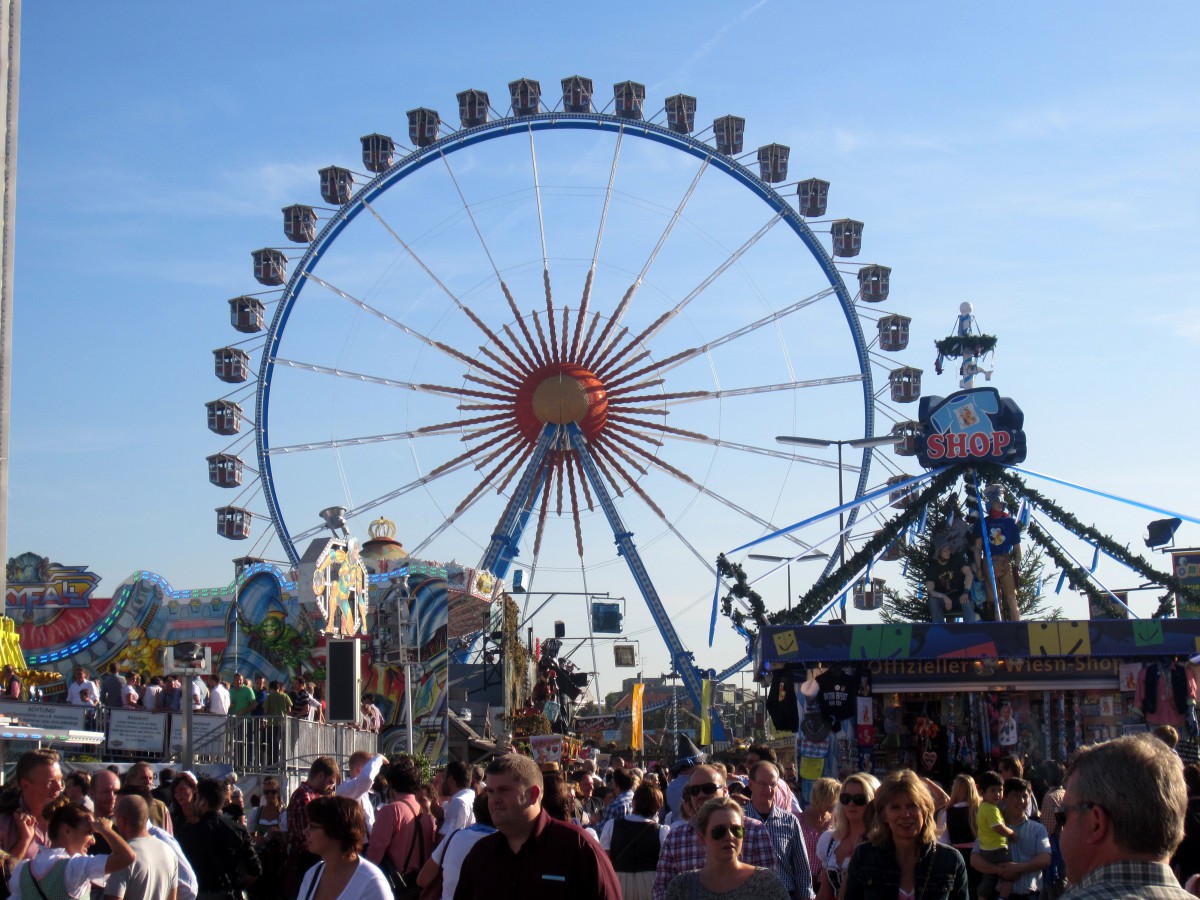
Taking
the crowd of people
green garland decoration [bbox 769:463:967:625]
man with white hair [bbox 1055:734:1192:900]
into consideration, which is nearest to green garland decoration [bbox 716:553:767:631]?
green garland decoration [bbox 769:463:967:625]

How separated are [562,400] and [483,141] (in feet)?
20.6

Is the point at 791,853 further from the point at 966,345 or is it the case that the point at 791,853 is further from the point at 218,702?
the point at 966,345

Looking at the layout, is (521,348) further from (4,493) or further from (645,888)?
(645,888)

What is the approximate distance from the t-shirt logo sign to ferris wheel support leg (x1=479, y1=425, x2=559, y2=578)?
947 cm

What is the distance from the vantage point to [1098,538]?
2511 cm

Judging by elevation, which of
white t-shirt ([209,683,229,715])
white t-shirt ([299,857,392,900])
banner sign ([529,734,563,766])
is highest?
white t-shirt ([209,683,229,715])

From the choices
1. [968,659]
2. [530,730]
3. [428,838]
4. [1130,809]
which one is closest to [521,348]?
[530,730]

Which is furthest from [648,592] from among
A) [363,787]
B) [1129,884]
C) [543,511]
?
[1129,884]

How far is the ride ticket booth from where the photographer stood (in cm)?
1953

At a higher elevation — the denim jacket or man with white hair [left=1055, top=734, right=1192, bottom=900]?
man with white hair [left=1055, top=734, right=1192, bottom=900]

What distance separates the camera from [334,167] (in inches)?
1293

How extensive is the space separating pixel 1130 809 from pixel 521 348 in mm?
30014

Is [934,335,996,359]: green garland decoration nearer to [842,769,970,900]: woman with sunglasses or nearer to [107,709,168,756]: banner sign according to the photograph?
[107,709,168,756]: banner sign

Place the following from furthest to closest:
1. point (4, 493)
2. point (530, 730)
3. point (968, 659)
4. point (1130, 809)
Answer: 1. point (530, 730)
2. point (968, 659)
3. point (4, 493)
4. point (1130, 809)
